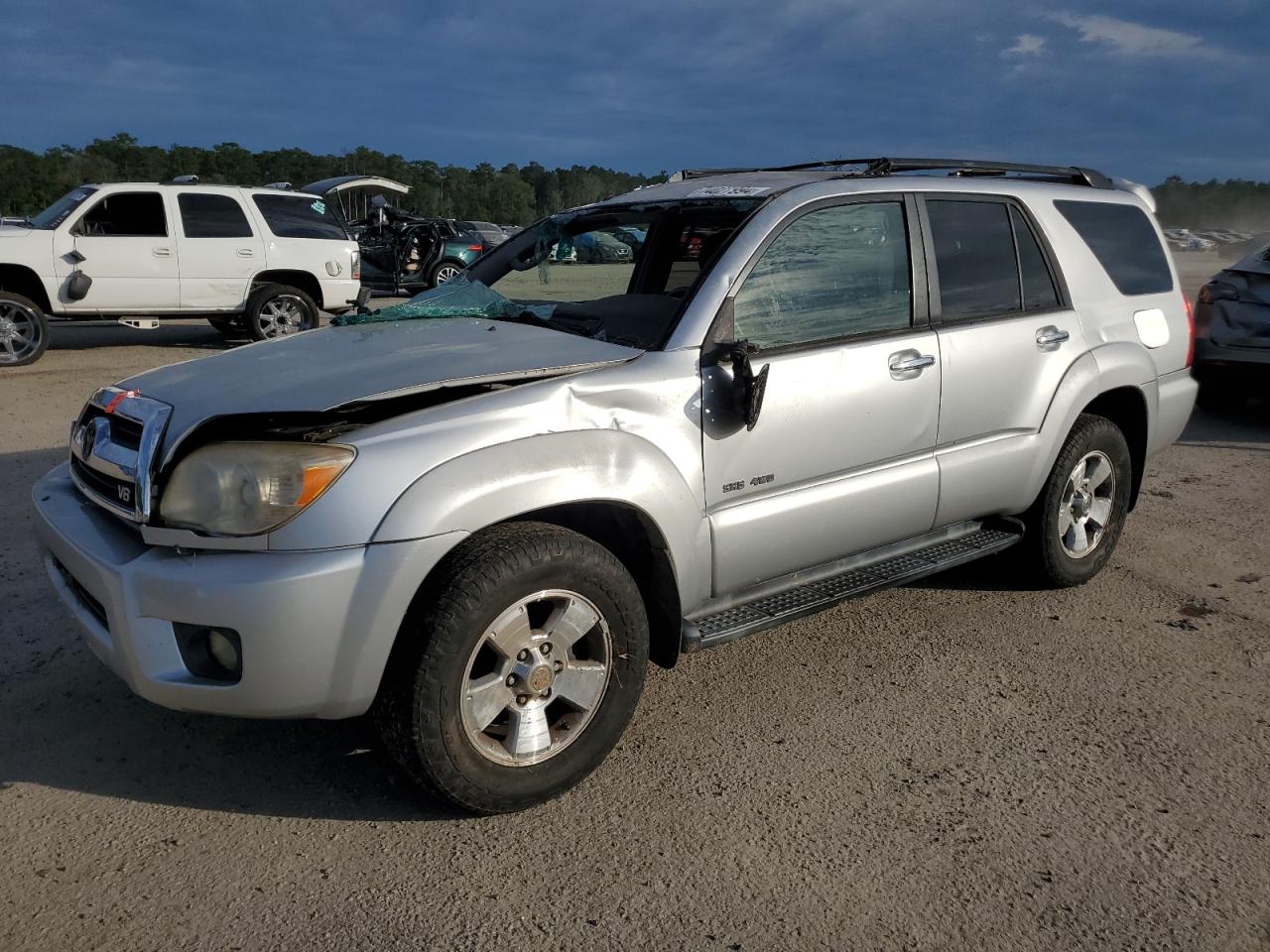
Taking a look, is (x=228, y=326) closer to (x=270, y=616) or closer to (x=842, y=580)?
(x=842, y=580)

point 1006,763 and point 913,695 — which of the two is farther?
point 913,695

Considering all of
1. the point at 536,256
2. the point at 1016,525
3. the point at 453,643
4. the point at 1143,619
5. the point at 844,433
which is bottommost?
the point at 1143,619

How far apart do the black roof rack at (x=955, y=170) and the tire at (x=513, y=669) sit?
6.94 ft

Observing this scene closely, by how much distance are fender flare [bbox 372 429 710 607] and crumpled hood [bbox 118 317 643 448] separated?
24cm

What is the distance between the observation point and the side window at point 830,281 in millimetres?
3471

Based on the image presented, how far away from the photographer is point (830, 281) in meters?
3.66

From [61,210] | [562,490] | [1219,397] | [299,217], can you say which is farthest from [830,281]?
[61,210]

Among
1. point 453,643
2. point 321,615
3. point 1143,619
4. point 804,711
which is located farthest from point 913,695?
point 321,615

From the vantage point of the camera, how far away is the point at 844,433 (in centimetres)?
359

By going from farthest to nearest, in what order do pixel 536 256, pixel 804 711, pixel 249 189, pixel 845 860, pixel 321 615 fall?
1. pixel 249 189
2. pixel 536 256
3. pixel 804 711
4. pixel 845 860
5. pixel 321 615

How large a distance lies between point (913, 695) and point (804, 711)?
1.39 feet

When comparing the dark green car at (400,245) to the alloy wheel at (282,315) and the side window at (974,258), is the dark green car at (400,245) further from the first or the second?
the side window at (974,258)

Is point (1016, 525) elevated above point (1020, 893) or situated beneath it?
elevated above

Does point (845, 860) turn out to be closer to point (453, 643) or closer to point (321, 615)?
point (453, 643)
